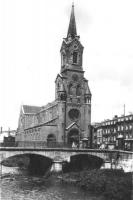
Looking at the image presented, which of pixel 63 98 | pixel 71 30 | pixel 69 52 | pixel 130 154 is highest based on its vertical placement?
pixel 71 30

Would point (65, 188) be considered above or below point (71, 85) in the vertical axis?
below

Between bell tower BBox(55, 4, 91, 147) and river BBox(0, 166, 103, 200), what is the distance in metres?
26.5

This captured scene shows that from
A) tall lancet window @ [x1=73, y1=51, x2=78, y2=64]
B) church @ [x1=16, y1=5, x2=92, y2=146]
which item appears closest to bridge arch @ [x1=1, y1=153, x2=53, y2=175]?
church @ [x1=16, y1=5, x2=92, y2=146]

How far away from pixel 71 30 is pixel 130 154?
136ft

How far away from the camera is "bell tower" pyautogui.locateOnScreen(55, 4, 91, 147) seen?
2869 inches

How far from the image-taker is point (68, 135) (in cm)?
7244

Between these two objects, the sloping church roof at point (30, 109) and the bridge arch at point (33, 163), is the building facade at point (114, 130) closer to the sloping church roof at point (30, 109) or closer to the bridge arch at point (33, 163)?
the sloping church roof at point (30, 109)

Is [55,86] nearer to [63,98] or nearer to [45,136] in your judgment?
[63,98]

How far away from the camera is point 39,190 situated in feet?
128

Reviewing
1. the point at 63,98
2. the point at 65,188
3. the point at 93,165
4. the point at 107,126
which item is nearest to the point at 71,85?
the point at 63,98

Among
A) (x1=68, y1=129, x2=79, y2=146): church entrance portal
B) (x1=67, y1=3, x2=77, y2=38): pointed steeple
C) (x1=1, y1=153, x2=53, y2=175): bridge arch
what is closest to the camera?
(x1=1, y1=153, x2=53, y2=175): bridge arch

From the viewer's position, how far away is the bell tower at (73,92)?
72875 mm

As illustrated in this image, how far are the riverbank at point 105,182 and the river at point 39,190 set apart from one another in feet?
4.54

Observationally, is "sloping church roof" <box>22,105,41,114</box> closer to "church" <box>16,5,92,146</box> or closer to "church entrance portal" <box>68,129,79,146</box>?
"church" <box>16,5,92,146</box>
